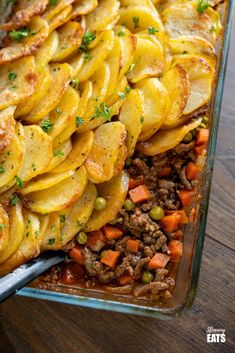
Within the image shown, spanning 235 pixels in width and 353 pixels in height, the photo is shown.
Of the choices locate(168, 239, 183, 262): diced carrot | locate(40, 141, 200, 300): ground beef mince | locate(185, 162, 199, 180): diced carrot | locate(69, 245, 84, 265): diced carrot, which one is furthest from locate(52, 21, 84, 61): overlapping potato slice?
locate(168, 239, 183, 262): diced carrot

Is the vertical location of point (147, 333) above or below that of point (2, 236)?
below

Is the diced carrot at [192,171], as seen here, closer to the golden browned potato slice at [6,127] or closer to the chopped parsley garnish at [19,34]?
the golden browned potato slice at [6,127]

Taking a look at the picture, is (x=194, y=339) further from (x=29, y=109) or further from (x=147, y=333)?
(x=29, y=109)

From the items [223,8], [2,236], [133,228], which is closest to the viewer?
[2,236]

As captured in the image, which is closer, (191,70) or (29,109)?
(29,109)

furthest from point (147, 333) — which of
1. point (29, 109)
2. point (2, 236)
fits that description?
point (29, 109)

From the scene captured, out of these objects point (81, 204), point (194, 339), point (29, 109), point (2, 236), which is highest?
point (29, 109)

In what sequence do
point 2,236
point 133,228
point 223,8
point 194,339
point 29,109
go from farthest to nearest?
1. point 223,8
2. point 194,339
3. point 133,228
4. point 29,109
5. point 2,236
